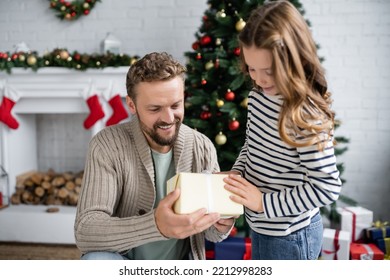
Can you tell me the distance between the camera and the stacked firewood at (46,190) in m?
2.35

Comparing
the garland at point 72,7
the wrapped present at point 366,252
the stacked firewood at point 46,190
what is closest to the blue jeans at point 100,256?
the wrapped present at point 366,252

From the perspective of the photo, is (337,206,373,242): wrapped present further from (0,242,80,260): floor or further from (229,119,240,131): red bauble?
(0,242,80,260): floor

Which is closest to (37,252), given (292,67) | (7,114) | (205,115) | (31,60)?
(7,114)

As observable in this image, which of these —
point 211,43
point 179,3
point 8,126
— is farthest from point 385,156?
point 8,126

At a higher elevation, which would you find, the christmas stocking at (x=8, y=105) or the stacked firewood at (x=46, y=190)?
the christmas stocking at (x=8, y=105)

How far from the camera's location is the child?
715 millimetres

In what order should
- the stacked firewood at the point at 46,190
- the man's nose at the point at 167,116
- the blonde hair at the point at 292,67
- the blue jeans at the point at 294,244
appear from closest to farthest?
1. the blonde hair at the point at 292,67
2. the blue jeans at the point at 294,244
3. the man's nose at the point at 167,116
4. the stacked firewood at the point at 46,190

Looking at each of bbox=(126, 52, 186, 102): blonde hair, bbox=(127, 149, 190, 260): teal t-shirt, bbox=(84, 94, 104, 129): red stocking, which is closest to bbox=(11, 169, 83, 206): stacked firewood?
bbox=(84, 94, 104, 129): red stocking

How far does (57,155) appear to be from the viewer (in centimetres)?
253

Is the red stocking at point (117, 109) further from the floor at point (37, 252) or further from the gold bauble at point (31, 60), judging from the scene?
the floor at point (37, 252)

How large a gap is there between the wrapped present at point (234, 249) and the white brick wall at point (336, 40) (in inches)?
30.2

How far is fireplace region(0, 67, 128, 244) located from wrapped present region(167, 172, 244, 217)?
1.49m
